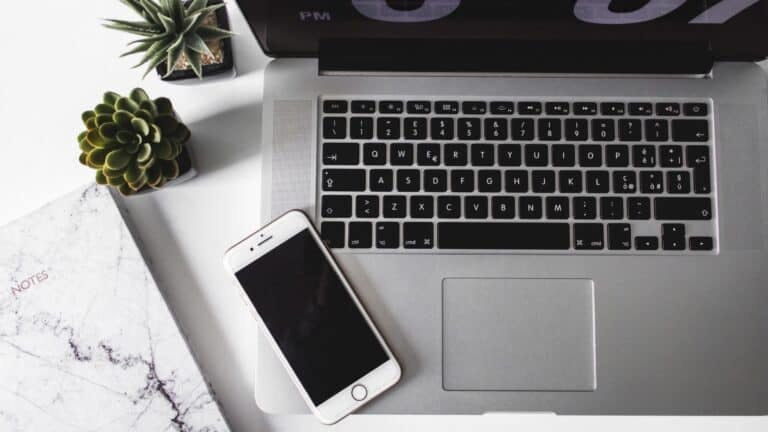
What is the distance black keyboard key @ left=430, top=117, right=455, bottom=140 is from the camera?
0.58 m

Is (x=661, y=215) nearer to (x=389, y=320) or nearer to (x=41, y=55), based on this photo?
(x=389, y=320)

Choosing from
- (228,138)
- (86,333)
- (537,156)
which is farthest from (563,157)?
(86,333)

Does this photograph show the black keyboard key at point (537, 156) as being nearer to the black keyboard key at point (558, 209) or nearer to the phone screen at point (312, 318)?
the black keyboard key at point (558, 209)

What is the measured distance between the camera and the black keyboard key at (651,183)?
568mm

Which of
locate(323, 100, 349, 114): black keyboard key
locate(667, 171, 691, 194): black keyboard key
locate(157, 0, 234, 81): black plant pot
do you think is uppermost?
locate(157, 0, 234, 81): black plant pot

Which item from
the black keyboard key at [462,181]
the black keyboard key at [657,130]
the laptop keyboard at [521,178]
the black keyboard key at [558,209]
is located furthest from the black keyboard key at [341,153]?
the black keyboard key at [657,130]

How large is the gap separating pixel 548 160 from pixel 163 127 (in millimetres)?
401

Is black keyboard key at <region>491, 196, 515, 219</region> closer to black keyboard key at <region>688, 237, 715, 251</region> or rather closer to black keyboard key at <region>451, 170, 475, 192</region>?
black keyboard key at <region>451, 170, 475, 192</region>

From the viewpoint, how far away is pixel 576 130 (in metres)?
0.57

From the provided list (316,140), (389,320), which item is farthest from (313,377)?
(316,140)

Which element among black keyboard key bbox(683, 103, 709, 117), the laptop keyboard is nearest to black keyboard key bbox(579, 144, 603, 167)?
the laptop keyboard

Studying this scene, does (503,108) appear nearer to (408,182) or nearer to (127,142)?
(408,182)

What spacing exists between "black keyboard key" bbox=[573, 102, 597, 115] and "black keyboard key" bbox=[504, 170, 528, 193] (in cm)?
9

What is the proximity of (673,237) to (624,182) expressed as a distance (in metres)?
0.08
